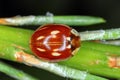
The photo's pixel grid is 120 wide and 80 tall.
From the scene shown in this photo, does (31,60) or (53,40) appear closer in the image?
(31,60)

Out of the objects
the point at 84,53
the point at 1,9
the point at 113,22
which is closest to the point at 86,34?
the point at 84,53

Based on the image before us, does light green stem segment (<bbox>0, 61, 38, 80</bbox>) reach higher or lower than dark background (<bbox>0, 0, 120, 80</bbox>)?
lower

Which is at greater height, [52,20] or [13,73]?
[52,20]

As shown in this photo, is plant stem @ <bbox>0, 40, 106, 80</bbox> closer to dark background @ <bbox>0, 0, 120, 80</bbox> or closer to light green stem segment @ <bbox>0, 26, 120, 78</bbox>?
light green stem segment @ <bbox>0, 26, 120, 78</bbox>

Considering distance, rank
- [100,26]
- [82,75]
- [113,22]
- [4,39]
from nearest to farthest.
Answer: [82,75] → [4,39] → [100,26] → [113,22]

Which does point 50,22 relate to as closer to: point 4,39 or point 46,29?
point 46,29

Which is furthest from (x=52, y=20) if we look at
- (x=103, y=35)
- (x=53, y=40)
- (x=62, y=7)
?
(x=62, y=7)

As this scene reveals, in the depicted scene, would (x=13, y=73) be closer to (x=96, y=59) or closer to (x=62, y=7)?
(x=96, y=59)

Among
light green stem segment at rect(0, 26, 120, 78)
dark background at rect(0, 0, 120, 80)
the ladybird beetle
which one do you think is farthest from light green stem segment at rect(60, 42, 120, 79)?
dark background at rect(0, 0, 120, 80)
